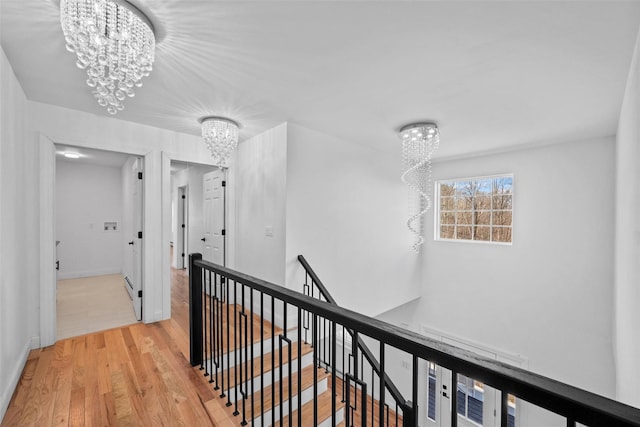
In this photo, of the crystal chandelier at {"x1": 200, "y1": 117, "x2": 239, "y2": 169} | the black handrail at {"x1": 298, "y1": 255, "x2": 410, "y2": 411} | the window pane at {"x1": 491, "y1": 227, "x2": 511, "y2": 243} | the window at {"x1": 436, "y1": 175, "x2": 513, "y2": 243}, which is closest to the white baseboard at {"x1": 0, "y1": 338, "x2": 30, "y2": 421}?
the black handrail at {"x1": 298, "y1": 255, "x2": 410, "y2": 411}

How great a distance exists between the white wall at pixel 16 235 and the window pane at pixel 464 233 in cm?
553

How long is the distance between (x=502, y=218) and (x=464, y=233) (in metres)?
0.64

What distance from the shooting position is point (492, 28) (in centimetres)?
162

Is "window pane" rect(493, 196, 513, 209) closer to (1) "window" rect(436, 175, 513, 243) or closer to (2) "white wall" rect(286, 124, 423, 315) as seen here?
(1) "window" rect(436, 175, 513, 243)

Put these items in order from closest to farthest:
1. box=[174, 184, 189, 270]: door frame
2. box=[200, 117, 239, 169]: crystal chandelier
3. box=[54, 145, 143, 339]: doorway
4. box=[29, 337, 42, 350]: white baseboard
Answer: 1. box=[29, 337, 42, 350]: white baseboard
2. box=[200, 117, 239, 169]: crystal chandelier
3. box=[54, 145, 143, 339]: doorway
4. box=[174, 184, 189, 270]: door frame

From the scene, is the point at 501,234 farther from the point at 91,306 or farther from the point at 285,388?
the point at 91,306

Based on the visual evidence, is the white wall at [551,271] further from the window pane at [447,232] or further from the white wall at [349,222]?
the white wall at [349,222]

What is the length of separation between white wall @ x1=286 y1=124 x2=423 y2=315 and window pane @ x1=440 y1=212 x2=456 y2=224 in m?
0.74

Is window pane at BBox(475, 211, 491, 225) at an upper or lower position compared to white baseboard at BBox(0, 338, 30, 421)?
upper

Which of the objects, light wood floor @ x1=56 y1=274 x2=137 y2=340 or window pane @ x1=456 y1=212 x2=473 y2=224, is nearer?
light wood floor @ x1=56 y1=274 x2=137 y2=340

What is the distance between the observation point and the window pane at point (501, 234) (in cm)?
440

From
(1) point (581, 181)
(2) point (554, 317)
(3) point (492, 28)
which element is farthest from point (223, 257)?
(1) point (581, 181)

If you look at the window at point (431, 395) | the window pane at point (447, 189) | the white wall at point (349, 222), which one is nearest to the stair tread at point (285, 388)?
the white wall at point (349, 222)

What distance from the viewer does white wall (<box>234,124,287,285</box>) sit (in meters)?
3.28
